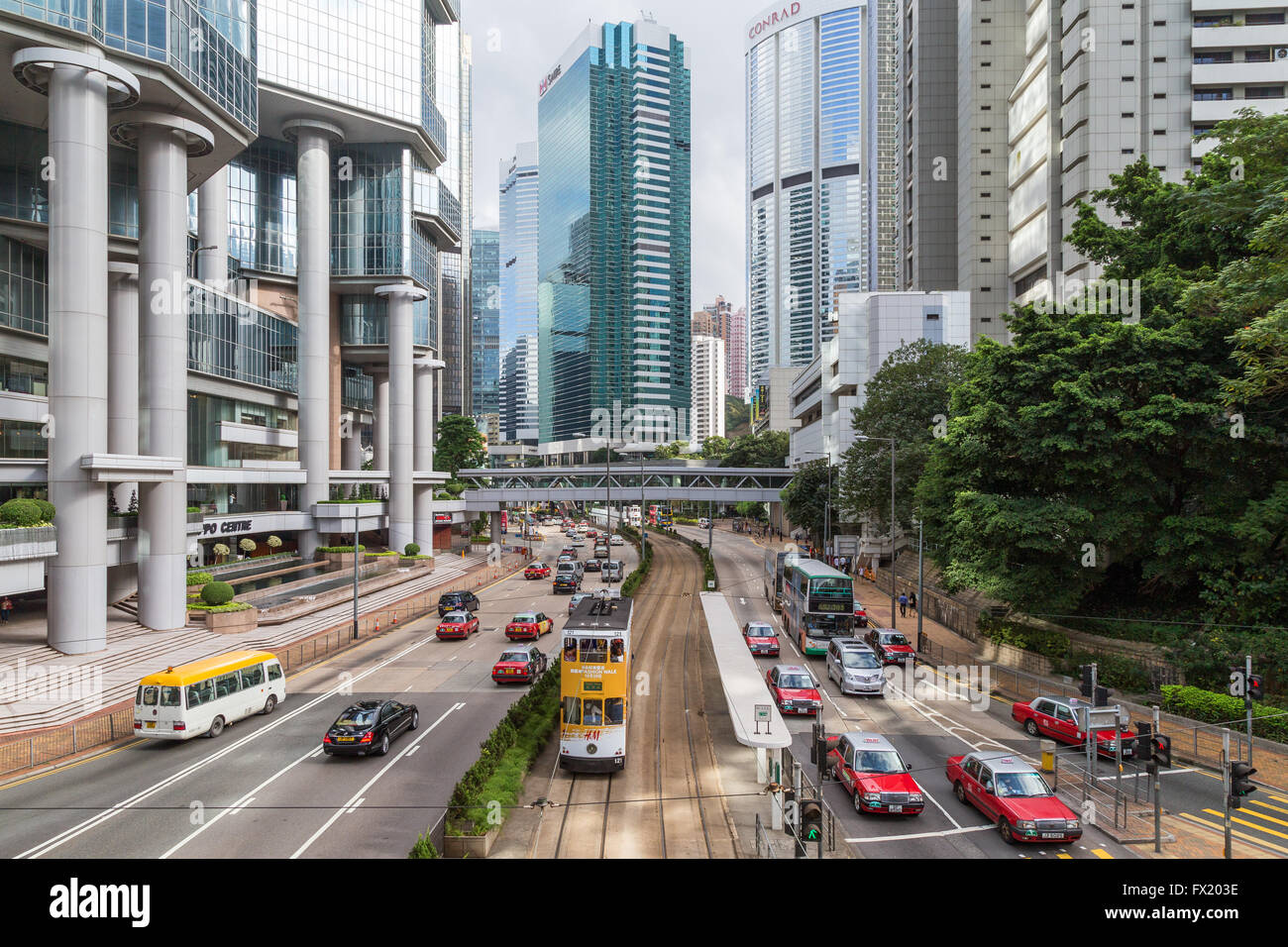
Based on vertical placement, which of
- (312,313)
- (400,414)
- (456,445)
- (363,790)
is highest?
(312,313)

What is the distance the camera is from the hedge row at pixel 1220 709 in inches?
955

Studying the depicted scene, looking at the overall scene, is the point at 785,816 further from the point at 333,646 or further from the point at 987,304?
the point at 987,304

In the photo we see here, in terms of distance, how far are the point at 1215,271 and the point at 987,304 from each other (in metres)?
55.9

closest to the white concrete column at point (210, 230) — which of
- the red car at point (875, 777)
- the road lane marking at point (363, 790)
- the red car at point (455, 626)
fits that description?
the red car at point (455, 626)

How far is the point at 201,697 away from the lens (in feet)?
79.2

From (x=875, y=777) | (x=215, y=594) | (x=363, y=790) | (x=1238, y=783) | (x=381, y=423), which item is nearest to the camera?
(x=1238, y=783)

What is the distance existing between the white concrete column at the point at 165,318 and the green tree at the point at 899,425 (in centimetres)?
4487

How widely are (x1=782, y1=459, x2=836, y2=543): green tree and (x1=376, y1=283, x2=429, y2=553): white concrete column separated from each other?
37.7 m

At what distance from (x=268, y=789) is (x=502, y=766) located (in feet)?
19.7

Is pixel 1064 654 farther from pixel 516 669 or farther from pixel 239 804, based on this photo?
pixel 239 804

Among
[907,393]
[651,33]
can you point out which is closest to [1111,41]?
[907,393]

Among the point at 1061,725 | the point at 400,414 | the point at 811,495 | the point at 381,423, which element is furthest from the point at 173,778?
the point at 381,423

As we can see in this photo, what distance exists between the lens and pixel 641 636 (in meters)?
42.1

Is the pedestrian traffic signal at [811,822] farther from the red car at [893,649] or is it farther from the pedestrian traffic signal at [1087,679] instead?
the red car at [893,649]
